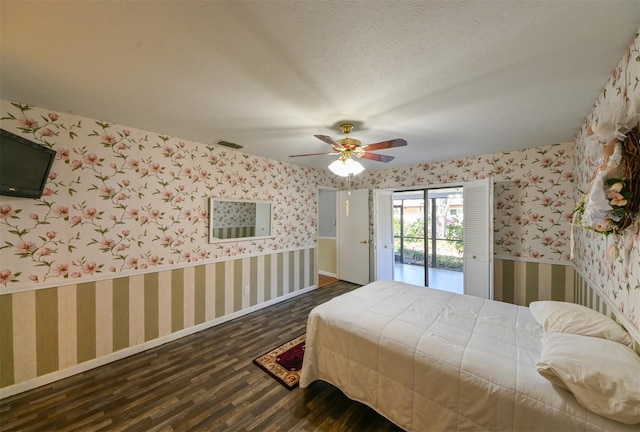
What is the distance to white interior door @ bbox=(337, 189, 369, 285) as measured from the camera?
482 cm

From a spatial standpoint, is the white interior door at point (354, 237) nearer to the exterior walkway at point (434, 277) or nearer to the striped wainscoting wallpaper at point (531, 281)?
the exterior walkway at point (434, 277)

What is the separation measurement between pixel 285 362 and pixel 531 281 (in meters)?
3.52

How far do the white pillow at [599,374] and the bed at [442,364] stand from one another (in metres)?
0.06

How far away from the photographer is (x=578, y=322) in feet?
5.02

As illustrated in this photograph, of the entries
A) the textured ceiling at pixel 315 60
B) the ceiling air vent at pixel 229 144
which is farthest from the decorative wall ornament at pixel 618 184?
the ceiling air vent at pixel 229 144

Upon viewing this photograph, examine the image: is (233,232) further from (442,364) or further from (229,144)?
(442,364)

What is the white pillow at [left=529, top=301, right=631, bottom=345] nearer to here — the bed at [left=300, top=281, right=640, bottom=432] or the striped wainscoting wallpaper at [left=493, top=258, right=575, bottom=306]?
the bed at [left=300, top=281, right=640, bottom=432]

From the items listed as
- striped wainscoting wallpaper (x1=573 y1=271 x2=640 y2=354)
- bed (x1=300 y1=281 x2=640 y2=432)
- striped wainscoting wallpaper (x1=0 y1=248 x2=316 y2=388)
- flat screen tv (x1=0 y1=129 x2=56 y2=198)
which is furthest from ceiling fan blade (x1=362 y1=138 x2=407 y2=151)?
flat screen tv (x1=0 y1=129 x2=56 y2=198)

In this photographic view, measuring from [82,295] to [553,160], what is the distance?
5678 millimetres

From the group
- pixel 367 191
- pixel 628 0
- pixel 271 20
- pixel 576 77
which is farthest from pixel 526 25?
pixel 367 191

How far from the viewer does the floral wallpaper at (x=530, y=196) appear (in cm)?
308

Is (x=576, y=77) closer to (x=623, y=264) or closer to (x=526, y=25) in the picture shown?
(x=526, y=25)

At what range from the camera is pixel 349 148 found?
228cm

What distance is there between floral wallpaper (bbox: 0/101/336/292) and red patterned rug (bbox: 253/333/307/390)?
1491 mm
